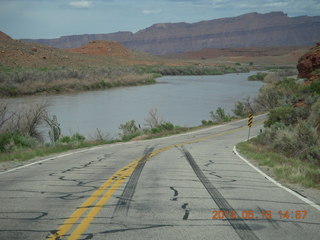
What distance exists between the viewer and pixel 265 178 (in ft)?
30.5

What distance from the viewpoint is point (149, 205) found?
6.36 m

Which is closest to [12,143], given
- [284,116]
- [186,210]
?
[186,210]

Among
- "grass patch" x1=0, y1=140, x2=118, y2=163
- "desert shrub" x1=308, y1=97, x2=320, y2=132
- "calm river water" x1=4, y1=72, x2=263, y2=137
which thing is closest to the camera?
"grass patch" x1=0, y1=140, x2=118, y2=163

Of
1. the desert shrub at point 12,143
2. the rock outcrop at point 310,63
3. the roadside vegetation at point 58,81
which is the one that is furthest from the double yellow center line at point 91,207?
the roadside vegetation at point 58,81

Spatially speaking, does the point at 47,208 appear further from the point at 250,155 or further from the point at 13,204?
the point at 250,155

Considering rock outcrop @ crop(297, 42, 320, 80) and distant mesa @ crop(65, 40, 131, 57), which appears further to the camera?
distant mesa @ crop(65, 40, 131, 57)

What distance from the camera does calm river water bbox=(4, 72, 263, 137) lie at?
32.8 metres

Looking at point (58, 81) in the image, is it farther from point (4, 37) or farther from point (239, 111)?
point (4, 37)

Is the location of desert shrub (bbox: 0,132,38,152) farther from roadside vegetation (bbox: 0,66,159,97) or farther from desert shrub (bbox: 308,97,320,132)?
roadside vegetation (bbox: 0,66,159,97)

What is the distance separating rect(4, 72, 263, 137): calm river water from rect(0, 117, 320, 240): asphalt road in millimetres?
18554

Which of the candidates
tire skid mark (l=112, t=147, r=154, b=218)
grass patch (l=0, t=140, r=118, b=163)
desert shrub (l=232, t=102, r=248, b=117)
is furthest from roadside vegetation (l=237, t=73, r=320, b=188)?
desert shrub (l=232, t=102, r=248, b=117)

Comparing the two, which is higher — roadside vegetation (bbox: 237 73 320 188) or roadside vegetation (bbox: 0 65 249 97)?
roadside vegetation (bbox: 0 65 249 97)

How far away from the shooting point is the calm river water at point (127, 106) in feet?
108

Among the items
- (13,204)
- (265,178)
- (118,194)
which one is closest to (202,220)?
(118,194)
